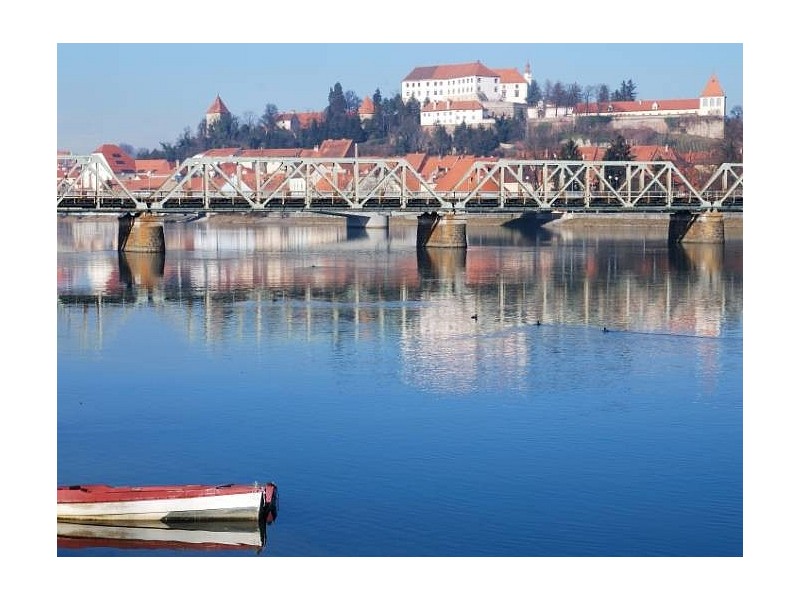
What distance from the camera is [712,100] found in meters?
158

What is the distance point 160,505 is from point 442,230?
174 ft

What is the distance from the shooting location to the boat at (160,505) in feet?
53.9

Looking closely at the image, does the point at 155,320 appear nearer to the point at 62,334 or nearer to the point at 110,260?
the point at 62,334

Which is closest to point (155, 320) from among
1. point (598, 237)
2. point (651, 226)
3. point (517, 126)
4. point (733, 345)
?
point (733, 345)

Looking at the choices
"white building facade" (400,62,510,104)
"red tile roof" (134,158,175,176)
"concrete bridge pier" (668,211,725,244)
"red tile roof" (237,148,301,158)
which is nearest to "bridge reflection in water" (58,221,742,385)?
"concrete bridge pier" (668,211,725,244)

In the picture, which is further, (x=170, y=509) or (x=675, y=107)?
(x=675, y=107)

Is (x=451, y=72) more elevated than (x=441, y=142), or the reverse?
(x=451, y=72)

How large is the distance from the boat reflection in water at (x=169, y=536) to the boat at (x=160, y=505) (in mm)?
76

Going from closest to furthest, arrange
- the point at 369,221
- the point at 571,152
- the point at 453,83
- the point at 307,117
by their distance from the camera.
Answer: the point at 369,221, the point at 571,152, the point at 307,117, the point at 453,83

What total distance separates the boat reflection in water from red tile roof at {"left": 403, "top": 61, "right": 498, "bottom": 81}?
175 meters


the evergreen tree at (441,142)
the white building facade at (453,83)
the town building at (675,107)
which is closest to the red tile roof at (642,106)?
the town building at (675,107)

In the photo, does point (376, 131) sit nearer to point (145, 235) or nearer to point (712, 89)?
point (712, 89)

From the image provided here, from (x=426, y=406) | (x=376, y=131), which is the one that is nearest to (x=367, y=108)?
(x=376, y=131)

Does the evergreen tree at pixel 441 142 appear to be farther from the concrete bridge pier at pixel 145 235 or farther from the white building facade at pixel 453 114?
the concrete bridge pier at pixel 145 235
